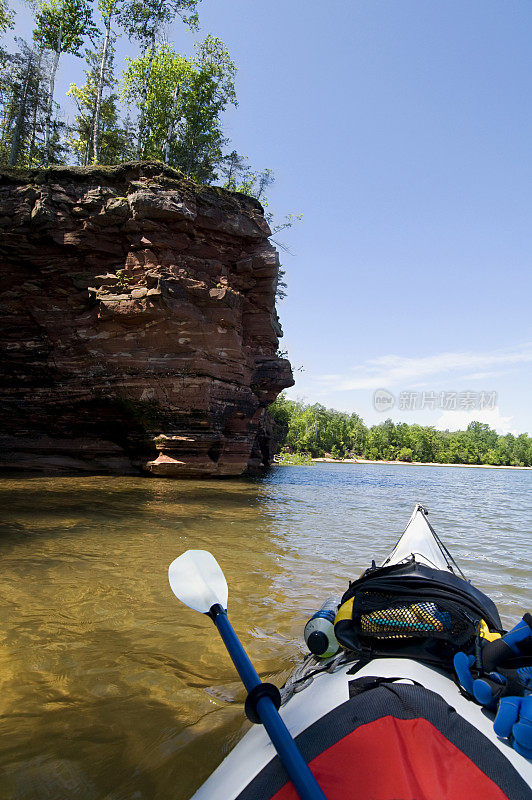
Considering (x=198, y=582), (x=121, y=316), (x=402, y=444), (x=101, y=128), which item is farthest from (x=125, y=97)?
(x=402, y=444)

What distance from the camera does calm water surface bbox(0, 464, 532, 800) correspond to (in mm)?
1592

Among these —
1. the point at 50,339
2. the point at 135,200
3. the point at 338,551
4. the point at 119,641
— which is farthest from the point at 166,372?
the point at 119,641

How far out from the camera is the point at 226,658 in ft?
8.26

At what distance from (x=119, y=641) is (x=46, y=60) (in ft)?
86.6

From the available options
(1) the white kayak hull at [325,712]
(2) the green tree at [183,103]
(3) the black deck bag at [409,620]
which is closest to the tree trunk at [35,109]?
(2) the green tree at [183,103]

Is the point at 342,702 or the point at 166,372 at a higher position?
the point at 166,372

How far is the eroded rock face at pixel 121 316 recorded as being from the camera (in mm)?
12641

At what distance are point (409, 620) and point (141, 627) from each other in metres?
1.99

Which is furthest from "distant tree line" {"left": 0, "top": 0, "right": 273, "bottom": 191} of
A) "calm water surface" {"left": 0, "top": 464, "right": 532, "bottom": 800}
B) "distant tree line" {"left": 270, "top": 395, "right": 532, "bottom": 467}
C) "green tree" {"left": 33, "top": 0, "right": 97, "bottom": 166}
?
"distant tree line" {"left": 270, "top": 395, "right": 532, "bottom": 467}

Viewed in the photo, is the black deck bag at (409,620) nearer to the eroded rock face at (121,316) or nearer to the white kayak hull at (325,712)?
the white kayak hull at (325,712)

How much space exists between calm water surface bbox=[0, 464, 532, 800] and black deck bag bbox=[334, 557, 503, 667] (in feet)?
2.44

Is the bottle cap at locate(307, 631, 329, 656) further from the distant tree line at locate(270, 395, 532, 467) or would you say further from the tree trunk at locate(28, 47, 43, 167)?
the distant tree line at locate(270, 395, 532, 467)

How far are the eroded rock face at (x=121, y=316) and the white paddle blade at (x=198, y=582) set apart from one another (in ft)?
38.2

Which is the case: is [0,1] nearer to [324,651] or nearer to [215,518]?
[215,518]
